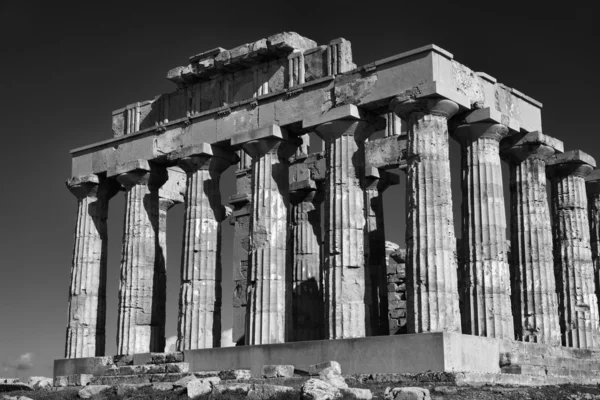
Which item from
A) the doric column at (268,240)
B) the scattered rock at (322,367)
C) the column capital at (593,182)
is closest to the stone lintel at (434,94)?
the doric column at (268,240)

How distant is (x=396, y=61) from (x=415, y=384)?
30.3 feet

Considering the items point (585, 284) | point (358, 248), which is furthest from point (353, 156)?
point (585, 284)

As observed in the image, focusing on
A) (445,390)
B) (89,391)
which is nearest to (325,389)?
(445,390)

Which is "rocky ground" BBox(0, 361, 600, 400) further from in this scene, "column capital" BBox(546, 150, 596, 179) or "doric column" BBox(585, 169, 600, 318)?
"doric column" BBox(585, 169, 600, 318)

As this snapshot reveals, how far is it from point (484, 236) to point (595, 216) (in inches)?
331

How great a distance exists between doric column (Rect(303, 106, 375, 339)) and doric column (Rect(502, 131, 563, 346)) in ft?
17.2

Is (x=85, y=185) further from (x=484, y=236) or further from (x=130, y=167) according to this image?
(x=484, y=236)

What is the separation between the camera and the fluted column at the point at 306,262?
33.2m

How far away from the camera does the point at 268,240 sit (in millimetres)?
29500

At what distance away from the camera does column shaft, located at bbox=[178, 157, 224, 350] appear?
31.0m

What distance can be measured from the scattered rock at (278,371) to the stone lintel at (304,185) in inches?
393

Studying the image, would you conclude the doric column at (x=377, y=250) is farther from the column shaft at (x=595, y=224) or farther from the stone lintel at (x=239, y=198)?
the column shaft at (x=595, y=224)

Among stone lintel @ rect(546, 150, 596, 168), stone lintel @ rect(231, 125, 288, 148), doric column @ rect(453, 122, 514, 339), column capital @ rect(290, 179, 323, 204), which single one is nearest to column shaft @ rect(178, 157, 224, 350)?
stone lintel @ rect(231, 125, 288, 148)

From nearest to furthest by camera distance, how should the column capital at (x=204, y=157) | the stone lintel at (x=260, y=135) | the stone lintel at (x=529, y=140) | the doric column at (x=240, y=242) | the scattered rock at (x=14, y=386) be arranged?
the stone lintel at (x=260, y=135)
the stone lintel at (x=529, y=140)
the scattered rock at (x=14, y=386)
the column capital at (x=204, y=157)
the doric column at (x=240, y=242)
